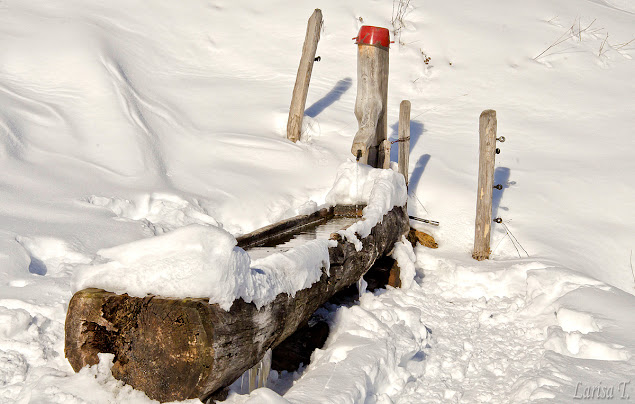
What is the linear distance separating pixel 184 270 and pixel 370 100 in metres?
4.36

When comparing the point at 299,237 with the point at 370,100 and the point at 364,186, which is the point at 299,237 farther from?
the point at 370,100

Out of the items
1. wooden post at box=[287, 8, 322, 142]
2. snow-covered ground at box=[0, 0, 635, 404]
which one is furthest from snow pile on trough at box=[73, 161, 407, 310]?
wooden post at box=[287, 8, 322, 142]

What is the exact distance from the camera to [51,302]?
3232mm

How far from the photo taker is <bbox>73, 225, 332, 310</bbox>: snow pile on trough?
2.38 meters

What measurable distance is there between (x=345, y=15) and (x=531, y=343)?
938cm

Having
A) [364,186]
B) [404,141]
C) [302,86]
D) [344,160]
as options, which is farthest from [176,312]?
[302,86]

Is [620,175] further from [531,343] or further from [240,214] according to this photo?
[240,214]

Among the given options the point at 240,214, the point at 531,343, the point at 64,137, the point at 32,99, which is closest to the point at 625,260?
the point at 531,343

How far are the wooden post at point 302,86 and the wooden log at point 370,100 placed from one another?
141cm

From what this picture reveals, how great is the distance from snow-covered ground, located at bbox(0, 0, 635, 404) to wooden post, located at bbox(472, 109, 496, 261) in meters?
0.23

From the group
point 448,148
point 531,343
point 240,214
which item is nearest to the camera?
point 531,343

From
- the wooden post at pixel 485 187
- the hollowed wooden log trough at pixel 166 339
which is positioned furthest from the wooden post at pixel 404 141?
the hollowed wooden log trough at pixel 166 339

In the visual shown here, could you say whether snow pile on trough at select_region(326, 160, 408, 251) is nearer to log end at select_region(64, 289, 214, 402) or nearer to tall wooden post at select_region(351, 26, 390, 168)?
tall wooden post at select_region(351, 26, 390, 168)

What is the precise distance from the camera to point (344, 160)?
7.30 m
